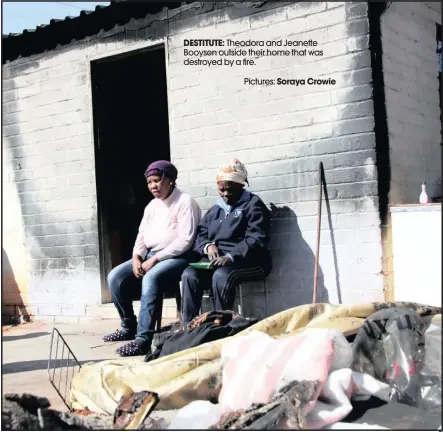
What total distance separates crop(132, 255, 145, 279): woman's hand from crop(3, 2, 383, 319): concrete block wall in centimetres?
83

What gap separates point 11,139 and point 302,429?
544 centimetres

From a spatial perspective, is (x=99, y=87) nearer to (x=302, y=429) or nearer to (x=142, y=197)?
(x=142, y=197)

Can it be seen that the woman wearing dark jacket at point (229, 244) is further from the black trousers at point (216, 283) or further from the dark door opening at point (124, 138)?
the dark door opening at point (124, 138)

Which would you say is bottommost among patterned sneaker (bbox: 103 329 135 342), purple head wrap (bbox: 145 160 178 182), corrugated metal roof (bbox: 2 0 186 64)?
patterned sneaker (bbox: 103 329 135 342)

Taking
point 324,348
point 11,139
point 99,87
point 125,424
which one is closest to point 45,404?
point 125,424

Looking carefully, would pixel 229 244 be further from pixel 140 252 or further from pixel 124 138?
pixel 124 138

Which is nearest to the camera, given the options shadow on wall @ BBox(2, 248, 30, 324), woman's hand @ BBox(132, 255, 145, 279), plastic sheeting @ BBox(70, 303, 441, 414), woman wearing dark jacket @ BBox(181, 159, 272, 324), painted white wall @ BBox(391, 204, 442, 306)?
plastic sheeting @ BBox(70, 303, 441, 414)

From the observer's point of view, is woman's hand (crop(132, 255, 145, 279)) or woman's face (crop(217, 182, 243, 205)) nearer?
woman's face (crop(217, 182, 243, 205))

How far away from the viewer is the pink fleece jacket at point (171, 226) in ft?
17.6

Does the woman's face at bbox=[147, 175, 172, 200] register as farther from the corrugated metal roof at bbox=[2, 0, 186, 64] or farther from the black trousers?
the corrugated metal roof at bbox=[2, 0, 186, 64]

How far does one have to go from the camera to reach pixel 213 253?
5.11 meters

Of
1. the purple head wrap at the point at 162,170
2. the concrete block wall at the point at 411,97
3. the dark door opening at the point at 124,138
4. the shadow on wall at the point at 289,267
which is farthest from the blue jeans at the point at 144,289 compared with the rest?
the concrete block wall at the point at 411,97

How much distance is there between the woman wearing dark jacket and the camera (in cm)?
500

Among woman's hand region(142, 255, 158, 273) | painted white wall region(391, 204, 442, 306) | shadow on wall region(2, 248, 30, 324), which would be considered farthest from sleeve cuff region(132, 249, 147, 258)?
shadow on wall region(2, 248, 30, 324)
